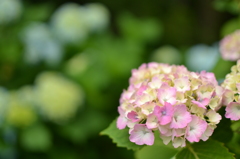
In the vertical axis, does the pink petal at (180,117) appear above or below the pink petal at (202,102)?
below

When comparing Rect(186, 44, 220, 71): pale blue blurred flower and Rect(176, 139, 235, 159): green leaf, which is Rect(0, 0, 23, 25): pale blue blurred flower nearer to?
Rect(186, 44, 220, 71): pale blue blurred flower

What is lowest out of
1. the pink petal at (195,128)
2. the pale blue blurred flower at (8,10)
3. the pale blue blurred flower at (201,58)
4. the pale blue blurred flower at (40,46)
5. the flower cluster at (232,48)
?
the pink petal at (195,128)

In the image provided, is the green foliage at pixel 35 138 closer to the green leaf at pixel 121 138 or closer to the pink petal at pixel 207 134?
the green leaf at pixel 121 138

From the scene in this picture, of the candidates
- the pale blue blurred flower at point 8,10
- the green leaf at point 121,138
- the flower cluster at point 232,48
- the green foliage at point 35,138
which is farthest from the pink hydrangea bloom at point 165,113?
the pale blue blurred flower at point 8,10

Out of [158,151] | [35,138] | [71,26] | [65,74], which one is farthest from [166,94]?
[71,26]

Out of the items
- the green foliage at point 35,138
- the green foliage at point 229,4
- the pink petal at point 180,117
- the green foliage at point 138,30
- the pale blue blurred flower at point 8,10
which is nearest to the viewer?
the pink petal at point 180,117

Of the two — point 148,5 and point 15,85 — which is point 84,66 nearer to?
point 15,85
